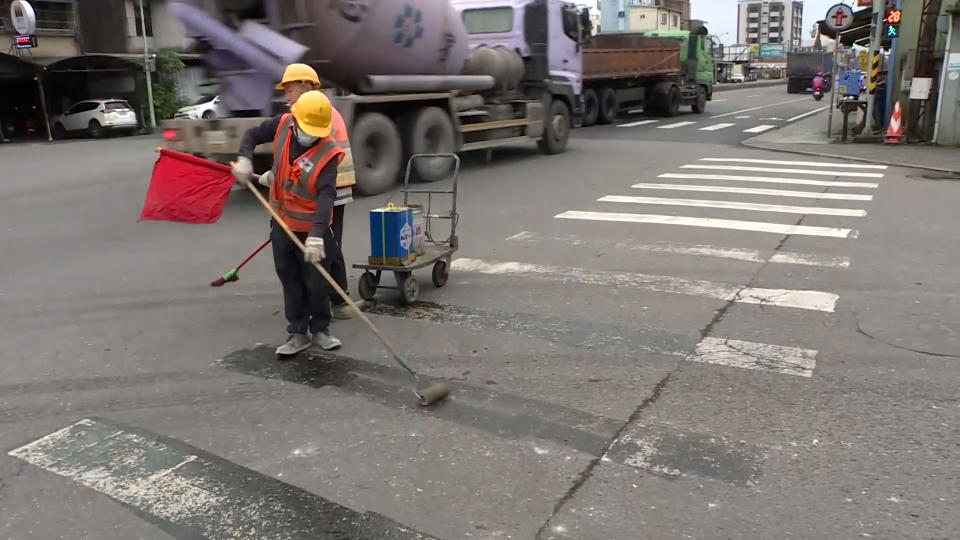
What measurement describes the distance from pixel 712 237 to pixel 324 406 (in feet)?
17.5

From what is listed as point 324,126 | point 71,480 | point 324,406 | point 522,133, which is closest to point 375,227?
point 324,126

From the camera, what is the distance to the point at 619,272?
697 centimetres

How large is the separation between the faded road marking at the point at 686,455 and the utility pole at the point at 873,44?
54.1 ft

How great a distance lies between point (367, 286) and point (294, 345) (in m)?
1.30

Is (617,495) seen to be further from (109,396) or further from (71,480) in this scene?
(109,396)

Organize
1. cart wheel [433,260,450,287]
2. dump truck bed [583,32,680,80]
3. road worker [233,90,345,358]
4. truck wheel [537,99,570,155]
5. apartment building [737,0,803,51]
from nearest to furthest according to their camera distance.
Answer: road worker [233,90,345,358]
cart wheel [433,260,450,287]
truck wheel [537,99,570,155]
dump truck bed [583,32,680,80]
apartment building [737,0,803,51]

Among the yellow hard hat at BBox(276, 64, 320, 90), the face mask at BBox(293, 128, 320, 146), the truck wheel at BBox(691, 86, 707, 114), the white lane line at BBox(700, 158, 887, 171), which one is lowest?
the white lane line at BBox(700, 158, 887, 171)

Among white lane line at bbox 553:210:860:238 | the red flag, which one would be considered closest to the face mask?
the red flag

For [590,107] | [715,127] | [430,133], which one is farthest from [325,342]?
[715,127]

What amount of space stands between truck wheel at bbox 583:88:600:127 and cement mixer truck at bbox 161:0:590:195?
27.7ft

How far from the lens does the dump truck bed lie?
78.5 feet

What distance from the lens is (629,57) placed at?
84.1 feet

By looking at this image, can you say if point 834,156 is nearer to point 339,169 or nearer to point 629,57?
point 629,57

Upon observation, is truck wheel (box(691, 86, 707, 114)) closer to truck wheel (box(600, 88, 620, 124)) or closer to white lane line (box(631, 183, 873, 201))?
truck wheel (box(600, 88, 620, 124))
